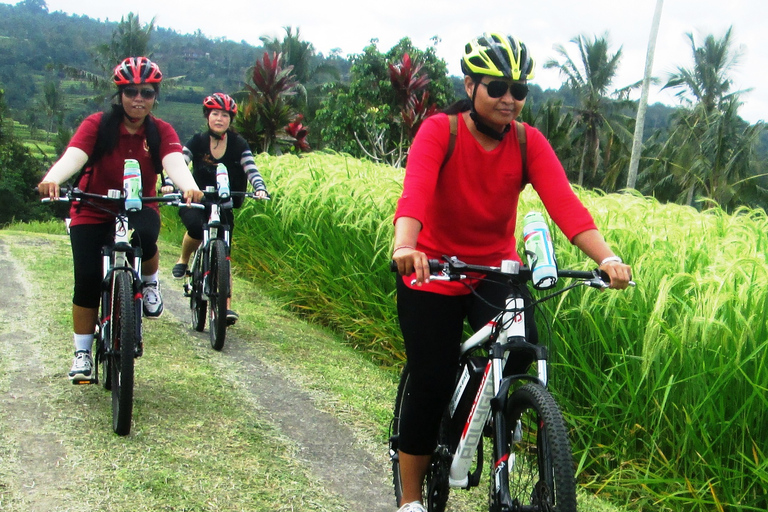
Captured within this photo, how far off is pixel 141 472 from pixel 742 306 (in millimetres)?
2925

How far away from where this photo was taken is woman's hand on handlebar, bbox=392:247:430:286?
8.50 ft

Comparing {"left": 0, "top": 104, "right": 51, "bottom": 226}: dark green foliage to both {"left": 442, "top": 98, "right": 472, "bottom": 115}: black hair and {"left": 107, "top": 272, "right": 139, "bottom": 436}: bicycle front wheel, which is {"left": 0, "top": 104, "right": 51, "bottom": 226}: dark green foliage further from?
{"left": 442, "top": 98, "right": 472, "bottom": 115}: black hair

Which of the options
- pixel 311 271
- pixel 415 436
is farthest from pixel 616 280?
pixel 311 271

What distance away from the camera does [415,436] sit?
324 centimetres

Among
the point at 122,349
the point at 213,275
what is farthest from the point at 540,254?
the point at 213,275

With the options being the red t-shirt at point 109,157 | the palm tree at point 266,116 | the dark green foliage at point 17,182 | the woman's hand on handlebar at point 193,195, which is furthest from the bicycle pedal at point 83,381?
the dark green foliage at point 17,182

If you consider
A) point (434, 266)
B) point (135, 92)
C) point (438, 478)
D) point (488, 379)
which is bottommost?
point (438, 478)

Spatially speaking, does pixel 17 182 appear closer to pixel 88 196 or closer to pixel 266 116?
pixel 266 116

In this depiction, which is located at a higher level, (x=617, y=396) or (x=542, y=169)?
(x=542, y=169)

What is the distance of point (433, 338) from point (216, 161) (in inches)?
186

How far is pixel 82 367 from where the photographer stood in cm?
483

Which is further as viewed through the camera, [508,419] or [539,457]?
[508,419]

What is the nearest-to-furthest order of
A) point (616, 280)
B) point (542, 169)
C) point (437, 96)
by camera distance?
point (616, 280), point (542, 169), point (437, 96)

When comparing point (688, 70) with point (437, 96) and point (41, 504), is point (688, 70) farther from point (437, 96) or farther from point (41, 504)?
point (41, 504)
